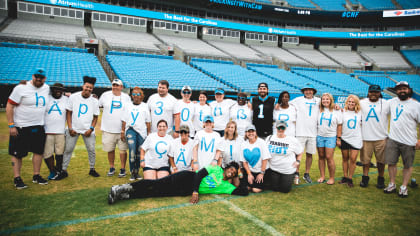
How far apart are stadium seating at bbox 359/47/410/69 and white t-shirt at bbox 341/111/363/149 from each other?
123ft

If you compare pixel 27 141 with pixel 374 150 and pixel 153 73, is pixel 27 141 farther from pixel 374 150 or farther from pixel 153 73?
pixel 153 73

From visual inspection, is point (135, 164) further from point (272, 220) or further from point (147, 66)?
point (147, 66)

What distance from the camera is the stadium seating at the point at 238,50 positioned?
30891 mm

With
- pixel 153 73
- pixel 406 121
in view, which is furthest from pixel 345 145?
pixel 153 73

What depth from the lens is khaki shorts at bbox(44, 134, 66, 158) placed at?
4707 mm

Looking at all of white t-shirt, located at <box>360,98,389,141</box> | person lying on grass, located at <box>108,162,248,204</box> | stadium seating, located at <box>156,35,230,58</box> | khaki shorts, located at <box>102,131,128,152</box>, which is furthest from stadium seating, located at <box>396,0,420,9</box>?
khaki shorts, located at <box>102,131,128,152</box>

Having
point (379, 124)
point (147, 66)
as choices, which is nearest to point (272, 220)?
point (379, 124)

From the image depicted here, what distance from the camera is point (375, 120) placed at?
4.98 m

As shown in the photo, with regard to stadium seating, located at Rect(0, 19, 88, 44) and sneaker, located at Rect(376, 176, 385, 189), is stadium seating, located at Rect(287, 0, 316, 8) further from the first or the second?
sneaker, located at Rect(376, 176, 385, 189)

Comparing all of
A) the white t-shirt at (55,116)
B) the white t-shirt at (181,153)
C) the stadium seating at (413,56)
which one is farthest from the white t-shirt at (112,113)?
the stadium seating at (413,56)

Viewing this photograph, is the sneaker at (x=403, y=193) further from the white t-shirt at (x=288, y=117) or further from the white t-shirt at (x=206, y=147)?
the white t-shirt at (x=206, y=147)

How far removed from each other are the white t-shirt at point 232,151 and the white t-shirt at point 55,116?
3425mm

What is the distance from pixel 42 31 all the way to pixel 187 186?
25.9 metres

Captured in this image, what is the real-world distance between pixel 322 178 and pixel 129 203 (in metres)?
4.22
